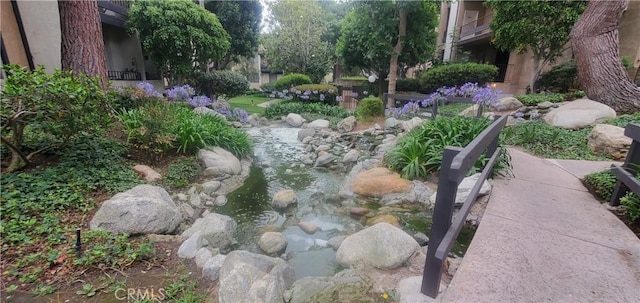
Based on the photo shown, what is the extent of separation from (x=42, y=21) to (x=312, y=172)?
24.9 ft

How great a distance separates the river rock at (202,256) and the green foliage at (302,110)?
28.2 ft

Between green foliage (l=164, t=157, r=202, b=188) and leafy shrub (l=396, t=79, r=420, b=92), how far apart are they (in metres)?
10.7

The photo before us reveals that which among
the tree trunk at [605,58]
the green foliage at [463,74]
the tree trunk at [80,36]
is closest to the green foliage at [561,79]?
the green foliage at [463,74]

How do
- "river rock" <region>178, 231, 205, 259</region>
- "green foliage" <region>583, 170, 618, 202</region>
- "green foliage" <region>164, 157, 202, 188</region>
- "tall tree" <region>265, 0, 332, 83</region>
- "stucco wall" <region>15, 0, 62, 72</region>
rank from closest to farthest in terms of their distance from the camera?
"river rock" <region>178, 231, 205, 259</region> < "green foliage" <region>583, 170, 618, 202</region> < "green foliage" <region>164, 157, 202, 188</region> < "stucco wall" <region>15, 0, 62, 72</region> < "tall tree" <region>265, 0, 332, 83</region>

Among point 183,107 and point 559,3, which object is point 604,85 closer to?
point 559,3

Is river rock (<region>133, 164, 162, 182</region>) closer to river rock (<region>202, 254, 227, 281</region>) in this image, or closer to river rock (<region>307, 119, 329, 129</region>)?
river rock (<region>202, 254, 227, 281</region>)

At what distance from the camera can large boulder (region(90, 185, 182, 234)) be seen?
2.37 meters

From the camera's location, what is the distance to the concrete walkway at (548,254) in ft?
4.87

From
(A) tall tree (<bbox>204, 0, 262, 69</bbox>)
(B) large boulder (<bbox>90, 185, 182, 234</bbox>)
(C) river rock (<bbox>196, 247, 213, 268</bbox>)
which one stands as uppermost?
(A) tall tree (<bbox>204, 0, 262, 69</bbox>)

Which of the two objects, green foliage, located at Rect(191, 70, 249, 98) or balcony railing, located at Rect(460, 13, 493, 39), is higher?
balcony railing, located at Rect(460, 13, 493, 39)

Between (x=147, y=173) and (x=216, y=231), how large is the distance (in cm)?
166

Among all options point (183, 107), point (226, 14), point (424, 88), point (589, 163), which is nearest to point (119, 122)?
point (183, 107)

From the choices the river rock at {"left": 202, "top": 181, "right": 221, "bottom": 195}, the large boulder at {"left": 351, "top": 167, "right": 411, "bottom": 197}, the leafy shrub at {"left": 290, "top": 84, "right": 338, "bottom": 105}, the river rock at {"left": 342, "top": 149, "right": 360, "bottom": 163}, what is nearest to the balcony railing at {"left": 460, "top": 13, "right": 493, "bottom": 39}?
the leafy shrub at {"left": 290, "top": 84, "right": 338, "bottom": 105}

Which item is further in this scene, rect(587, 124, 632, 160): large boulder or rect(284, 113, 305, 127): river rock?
rect(284, 113, 305, 127): river rock
